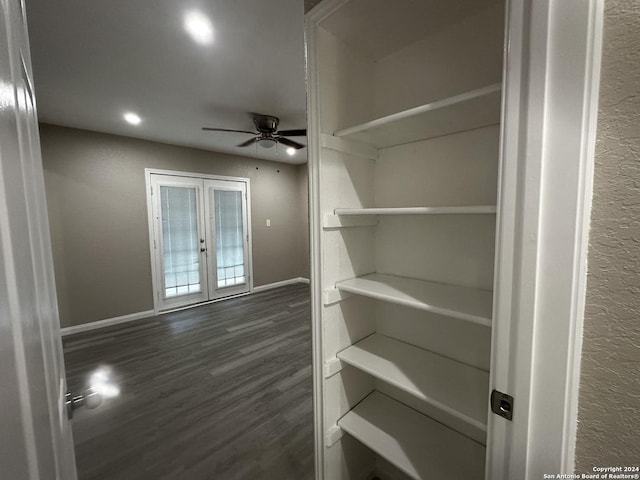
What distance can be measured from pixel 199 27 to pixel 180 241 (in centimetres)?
331

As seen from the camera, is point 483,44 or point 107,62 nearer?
point 483,44

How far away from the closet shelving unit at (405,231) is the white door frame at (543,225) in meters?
0.22

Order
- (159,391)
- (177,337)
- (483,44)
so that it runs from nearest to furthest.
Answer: (483,44) → (159,391) → (177,337)

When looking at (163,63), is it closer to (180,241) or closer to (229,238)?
(180,241)

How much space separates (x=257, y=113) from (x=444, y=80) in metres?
2.39

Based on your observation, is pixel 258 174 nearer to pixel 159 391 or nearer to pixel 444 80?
pixel 159 391

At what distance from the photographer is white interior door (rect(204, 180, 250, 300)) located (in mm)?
4668

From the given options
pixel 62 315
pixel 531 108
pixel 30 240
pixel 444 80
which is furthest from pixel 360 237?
pixel 62 315

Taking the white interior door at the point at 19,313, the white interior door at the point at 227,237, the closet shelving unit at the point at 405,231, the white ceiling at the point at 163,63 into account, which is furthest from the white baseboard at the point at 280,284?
the white interior door at the point at 19,313

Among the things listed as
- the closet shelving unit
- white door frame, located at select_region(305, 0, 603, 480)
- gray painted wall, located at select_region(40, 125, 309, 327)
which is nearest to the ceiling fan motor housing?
gray painted wall, located at select_region(40, 125, 309, 327)

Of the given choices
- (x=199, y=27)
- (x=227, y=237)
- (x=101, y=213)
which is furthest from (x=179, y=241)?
(x=199, y=27)

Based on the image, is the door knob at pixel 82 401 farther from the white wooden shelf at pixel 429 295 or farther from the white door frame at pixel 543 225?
the white door frame at pixel 543 225

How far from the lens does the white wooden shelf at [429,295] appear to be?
0.91 m

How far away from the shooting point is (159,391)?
2334 mm
